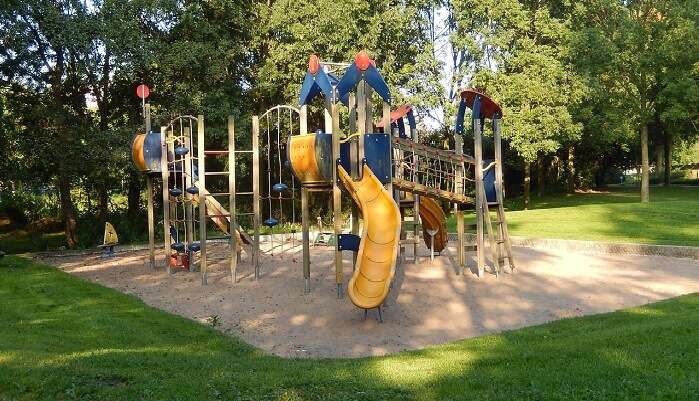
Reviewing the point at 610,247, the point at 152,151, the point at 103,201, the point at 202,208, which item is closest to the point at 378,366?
the point at 202,208

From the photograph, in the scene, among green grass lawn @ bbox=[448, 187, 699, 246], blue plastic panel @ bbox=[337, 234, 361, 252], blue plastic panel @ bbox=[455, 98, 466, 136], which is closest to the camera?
blue plastic panel @ bbox=[337, 234, 361, 252]

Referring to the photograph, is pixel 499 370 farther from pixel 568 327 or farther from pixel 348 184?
pixel 348 184

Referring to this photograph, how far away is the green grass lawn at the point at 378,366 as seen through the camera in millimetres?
5430

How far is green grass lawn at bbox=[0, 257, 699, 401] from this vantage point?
214 inches

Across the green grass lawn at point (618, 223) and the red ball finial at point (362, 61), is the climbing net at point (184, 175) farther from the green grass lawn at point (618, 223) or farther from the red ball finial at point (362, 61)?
the green grass lawn at point (618, 223)

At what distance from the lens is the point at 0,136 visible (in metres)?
20.8

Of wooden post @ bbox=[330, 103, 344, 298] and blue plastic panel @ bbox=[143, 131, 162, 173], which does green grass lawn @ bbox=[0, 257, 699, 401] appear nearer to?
wooden post @ bbox=[330, 103, 344, 298]

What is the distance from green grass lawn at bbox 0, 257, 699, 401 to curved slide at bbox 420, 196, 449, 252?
7.35 metres

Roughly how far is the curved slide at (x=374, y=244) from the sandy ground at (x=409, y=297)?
1.89 feet

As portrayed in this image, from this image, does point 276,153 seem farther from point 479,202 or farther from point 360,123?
point 360,123

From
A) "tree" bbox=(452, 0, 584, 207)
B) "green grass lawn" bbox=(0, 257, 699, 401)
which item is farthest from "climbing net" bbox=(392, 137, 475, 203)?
"tree" bbox=(452, 0, 584, 207)

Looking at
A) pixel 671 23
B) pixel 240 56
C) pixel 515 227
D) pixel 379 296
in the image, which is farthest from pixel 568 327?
pixel 671 23

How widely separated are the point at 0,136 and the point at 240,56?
11.2 meters

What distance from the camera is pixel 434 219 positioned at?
16.7 meters
